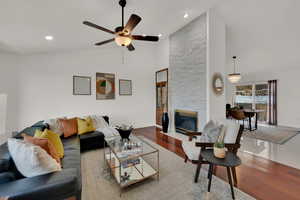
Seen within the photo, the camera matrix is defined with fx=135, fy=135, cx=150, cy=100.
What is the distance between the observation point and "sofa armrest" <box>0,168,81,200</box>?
1.11 metres

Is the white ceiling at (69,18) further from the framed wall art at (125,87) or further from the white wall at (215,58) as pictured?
the framed wall art at (125,87)

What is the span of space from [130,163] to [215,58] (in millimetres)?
3451

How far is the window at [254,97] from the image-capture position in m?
7.05

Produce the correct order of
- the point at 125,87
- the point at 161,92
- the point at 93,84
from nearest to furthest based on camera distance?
the point at 93,84, the point at 125,87, the point at 161,92

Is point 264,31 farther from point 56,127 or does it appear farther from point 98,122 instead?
point 56,127

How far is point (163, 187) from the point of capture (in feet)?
6.63

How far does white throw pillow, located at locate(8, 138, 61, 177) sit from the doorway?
454 centimetres

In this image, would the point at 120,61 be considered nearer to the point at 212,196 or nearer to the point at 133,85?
the point at 133,85

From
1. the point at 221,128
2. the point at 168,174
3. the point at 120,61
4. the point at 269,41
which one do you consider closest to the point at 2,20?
the point at 120,61

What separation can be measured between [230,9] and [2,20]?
16.1ft

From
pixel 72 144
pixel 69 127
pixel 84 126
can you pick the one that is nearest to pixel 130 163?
pixel 72 144

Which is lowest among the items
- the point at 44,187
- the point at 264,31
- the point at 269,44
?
the point at 44,187

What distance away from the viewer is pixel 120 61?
530 cm

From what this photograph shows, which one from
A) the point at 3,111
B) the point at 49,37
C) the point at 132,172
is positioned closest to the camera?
the point at 132,172
